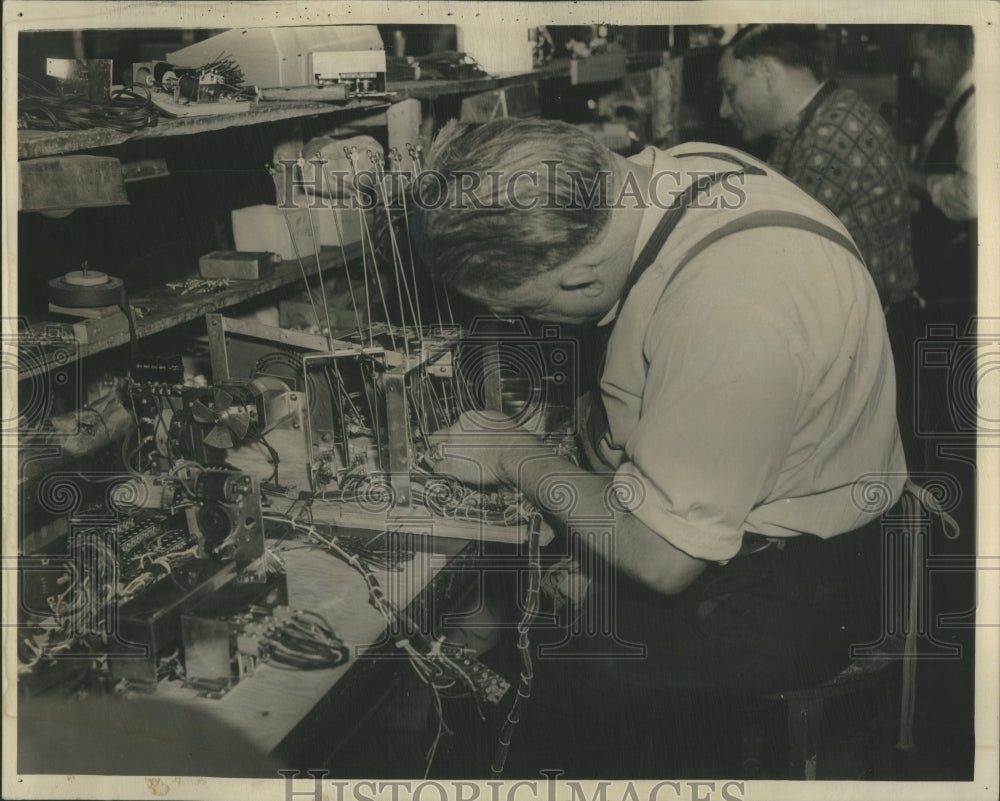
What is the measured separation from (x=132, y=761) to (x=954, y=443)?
1.61 m

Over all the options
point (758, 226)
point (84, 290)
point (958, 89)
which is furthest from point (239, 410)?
point (958, 89)

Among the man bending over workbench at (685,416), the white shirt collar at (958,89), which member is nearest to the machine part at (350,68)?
the man bending over workbench at (685,416)

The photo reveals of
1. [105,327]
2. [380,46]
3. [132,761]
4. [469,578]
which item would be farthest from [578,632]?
[380,46]

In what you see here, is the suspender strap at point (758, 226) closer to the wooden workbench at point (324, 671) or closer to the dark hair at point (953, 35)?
the dark hair at point (953, 35)

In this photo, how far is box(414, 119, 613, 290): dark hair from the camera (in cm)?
146

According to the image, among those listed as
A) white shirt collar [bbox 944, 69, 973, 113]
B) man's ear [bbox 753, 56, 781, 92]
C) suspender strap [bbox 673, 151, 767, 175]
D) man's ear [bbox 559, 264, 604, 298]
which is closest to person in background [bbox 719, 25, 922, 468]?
man's ear [bbox 753, 56, 781, 92]

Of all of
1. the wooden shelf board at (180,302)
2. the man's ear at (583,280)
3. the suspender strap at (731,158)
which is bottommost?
the wooden shelf board at (180,302)

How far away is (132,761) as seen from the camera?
65.2 inches

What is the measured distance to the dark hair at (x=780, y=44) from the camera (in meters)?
1.69

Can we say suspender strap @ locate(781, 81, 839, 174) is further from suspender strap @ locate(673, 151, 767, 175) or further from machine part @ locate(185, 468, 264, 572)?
machine part @ locate(185, 468, 264, 572)

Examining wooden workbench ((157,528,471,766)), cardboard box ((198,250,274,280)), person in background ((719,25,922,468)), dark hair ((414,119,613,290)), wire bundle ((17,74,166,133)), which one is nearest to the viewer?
wooden workbench ((157,528,471,766))

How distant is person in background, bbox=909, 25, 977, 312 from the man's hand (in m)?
0.82

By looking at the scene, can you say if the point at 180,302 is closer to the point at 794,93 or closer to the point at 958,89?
the point at 794,93

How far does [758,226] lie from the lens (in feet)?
4.69
